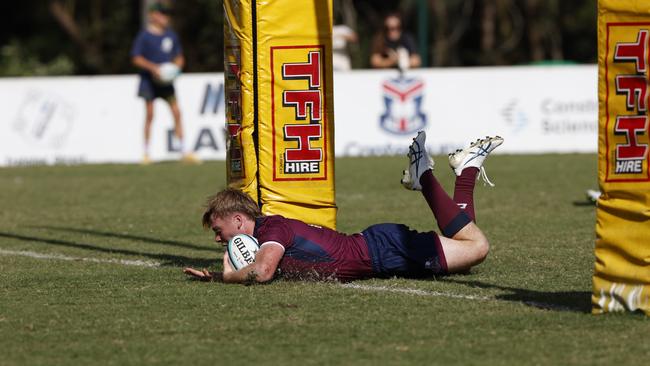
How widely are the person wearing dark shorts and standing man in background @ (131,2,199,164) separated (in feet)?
38.0

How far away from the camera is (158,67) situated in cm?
1973

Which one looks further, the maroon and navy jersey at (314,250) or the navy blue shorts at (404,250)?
the navy blue shorts at (404,250)

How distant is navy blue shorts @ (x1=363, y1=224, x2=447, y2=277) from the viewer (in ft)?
26.6

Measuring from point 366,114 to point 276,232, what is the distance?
42.5ft

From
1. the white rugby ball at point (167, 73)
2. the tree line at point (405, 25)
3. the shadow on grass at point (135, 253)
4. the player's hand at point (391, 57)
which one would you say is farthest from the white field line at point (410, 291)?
the tree line at point (405, 25)

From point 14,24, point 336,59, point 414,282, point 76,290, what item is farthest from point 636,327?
point 14,24

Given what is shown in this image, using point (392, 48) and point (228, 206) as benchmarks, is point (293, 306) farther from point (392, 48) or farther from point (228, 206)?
point (392, 48)

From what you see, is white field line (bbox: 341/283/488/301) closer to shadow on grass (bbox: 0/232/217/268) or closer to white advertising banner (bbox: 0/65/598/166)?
shadow on grass (bbox: 0/232/217/268)

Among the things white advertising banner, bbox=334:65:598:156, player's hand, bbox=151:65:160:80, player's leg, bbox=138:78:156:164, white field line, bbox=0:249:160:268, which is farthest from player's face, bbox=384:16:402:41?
white field line, bbox=0:249:160:268

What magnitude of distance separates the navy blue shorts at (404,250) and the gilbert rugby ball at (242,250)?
2.70 feet

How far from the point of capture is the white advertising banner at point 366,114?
20609 millimetres

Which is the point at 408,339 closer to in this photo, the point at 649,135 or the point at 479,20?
the point at 649,135

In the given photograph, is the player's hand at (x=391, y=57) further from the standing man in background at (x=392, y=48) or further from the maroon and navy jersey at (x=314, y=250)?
the maroon and navy jersey at (x=314, y=250)

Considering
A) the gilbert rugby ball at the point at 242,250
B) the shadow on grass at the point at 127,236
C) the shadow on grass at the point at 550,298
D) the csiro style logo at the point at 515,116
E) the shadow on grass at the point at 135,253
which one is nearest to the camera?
the shadow on grass at the point at 550,298
